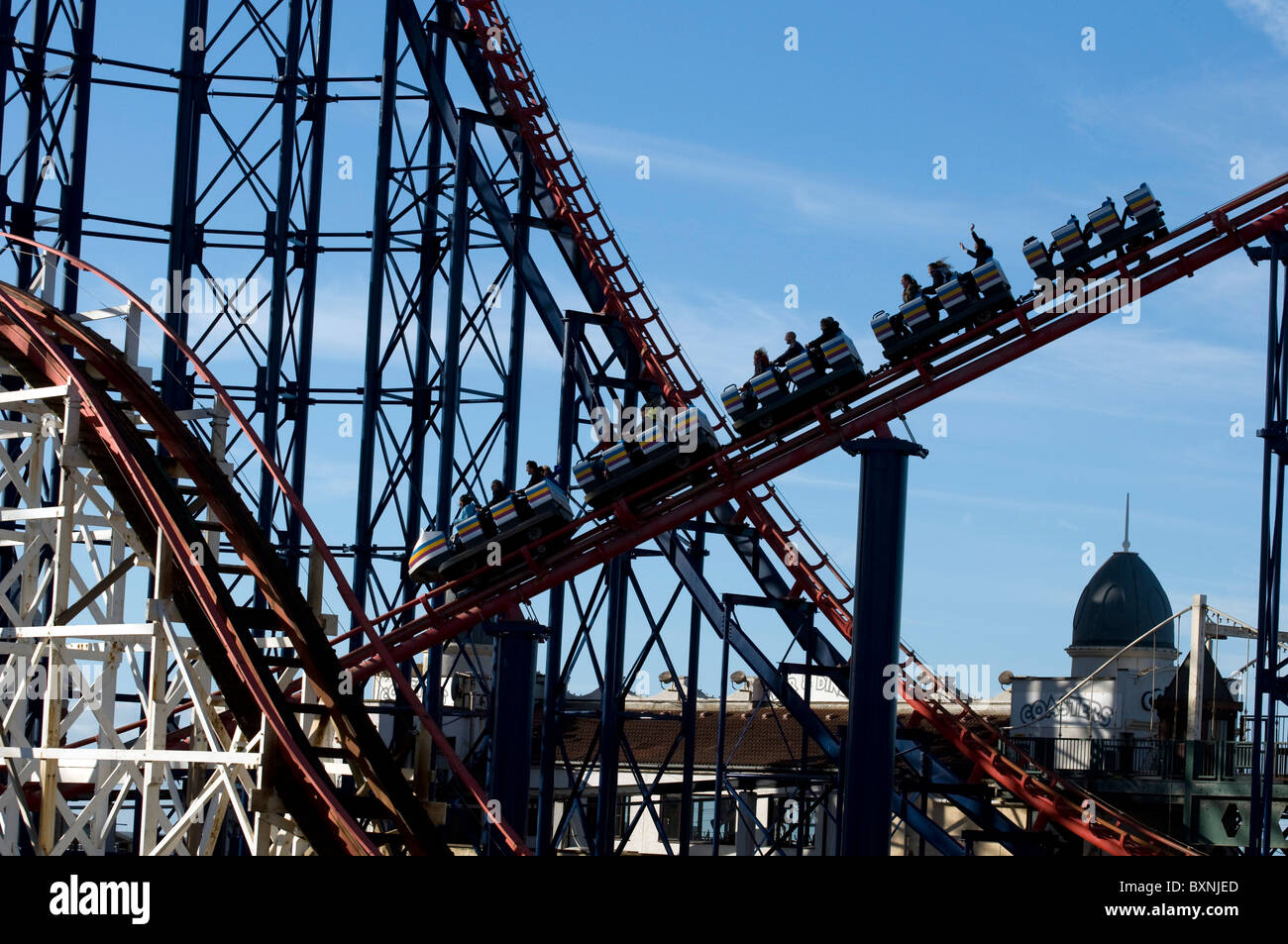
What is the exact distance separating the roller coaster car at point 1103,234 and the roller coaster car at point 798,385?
2327 mm

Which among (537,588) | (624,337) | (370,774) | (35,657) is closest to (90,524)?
(35,657)

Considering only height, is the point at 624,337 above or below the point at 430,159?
below

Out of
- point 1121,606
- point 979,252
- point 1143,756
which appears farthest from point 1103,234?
point 1121,606

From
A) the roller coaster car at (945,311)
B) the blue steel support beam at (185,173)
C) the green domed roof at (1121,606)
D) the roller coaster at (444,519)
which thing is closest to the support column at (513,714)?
the roller coaster at (444,519)

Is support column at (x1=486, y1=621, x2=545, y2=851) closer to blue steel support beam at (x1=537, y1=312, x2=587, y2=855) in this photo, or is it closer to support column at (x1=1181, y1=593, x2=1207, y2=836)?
blue steel support beam at (x1=537, y1=312, x2=587, y2=855)

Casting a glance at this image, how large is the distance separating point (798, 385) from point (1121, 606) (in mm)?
20576

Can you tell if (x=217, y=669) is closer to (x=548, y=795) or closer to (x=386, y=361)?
(x=548, y=795)

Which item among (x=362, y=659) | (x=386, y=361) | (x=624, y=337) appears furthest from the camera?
(x=386, y=361)

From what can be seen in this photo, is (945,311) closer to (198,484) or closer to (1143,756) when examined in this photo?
(198,484)

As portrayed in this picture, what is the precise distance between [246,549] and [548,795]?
6.31 metres

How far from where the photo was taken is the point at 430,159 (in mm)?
25172

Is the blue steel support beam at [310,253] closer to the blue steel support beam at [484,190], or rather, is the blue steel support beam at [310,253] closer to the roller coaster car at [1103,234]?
the blue steel support beam at [484,190]

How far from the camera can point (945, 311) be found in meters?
18.6

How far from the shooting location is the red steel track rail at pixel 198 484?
13445 mm
